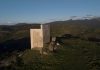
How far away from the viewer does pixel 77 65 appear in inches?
1362

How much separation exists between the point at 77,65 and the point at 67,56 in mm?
6273

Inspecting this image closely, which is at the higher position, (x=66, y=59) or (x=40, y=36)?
(x=40, y=36)

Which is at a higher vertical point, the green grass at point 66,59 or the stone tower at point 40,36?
the stone tower at point 40,36

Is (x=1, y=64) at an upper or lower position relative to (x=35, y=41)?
lower

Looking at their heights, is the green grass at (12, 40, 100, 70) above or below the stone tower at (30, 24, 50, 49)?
below

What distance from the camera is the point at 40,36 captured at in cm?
4491

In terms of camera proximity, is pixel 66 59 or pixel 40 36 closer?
pixel 66 59

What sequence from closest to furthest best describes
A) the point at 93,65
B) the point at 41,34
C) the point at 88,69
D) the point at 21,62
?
the point at 88,69 < the point at 93,65 < the point at 21,62 < the point at 41,34

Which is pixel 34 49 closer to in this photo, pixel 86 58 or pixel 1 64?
pixel 1 64

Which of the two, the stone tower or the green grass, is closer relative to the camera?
the green grass

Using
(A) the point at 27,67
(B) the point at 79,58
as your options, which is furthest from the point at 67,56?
(A) the point at 27,67

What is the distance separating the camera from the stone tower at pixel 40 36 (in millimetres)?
44594

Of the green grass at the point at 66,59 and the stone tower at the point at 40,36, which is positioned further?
the stone tower at the point at 40,36

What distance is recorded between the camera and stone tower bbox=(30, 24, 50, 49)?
44594mm
